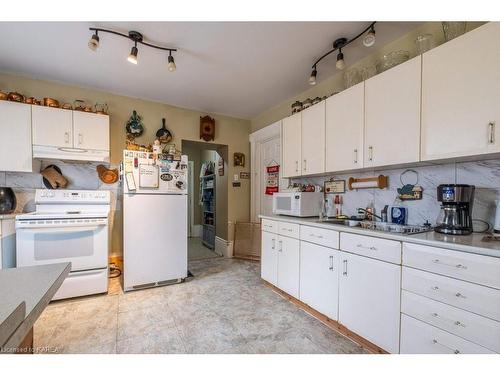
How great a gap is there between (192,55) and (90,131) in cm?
163

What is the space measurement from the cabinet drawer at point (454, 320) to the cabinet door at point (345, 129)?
111 cm

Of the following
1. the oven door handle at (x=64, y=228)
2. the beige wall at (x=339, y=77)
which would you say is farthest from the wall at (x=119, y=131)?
the oven door handle at (x=64, y=228)

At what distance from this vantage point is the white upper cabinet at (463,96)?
1.28 meters

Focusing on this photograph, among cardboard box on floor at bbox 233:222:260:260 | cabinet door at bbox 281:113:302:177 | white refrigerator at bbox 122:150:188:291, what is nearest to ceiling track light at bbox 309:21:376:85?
cabinet door at bbox 281:113:302:177

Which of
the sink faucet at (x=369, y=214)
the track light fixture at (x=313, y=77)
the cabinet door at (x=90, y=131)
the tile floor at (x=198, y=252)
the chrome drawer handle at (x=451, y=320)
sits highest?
the track light fixture at (x=313, y=77)

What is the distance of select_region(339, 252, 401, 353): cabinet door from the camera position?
147 cm

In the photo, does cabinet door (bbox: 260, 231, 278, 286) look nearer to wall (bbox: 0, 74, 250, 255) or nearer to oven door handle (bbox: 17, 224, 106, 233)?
wall (bbox: 0, 74, 250, 255)

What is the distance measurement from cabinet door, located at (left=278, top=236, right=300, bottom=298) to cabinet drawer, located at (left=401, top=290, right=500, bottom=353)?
1014mm

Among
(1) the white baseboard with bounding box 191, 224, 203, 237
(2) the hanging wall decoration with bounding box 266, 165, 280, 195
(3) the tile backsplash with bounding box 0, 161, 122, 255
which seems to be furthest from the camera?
(1) the white baseboard with bounding box 191, 224, 203, 237

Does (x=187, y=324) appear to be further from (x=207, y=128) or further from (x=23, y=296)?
(x=207, y=128)

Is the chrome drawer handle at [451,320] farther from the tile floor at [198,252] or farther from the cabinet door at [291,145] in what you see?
A: the tile floor at [198,252]

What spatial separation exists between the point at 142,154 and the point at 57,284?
2.09m

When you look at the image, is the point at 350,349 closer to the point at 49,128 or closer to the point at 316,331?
the point at 316,331

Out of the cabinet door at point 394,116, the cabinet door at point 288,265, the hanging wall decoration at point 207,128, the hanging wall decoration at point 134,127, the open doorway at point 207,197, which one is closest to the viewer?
the cabinet door at point 394,116
